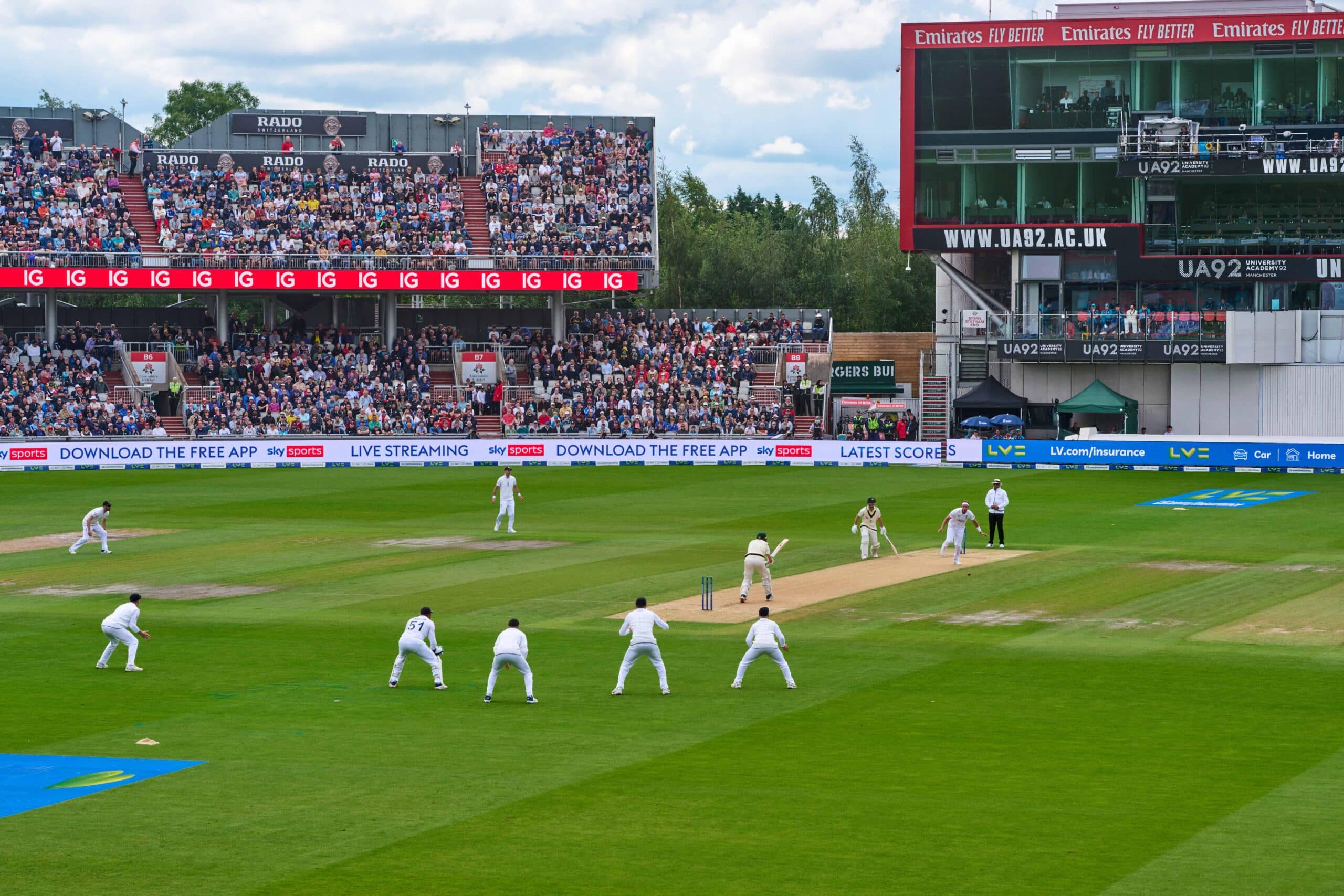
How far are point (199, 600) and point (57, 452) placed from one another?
3682cm

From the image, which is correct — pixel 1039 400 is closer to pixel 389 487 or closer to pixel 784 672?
pixel 389 487

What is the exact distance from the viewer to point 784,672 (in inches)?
923

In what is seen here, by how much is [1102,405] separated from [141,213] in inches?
1821

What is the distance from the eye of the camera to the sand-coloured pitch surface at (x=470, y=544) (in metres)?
41.3

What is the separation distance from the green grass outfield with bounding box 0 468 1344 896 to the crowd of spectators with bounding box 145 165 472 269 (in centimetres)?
3698

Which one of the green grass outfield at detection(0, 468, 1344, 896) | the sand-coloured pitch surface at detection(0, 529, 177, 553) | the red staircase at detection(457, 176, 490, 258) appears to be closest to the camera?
the green grass outfield at detection(0, 468, 1344, 896)

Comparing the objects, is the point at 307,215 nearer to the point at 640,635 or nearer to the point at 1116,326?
the point at 1116,326

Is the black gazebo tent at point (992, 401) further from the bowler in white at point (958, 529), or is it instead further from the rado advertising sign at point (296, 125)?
the bowler in white at point (958, 529)

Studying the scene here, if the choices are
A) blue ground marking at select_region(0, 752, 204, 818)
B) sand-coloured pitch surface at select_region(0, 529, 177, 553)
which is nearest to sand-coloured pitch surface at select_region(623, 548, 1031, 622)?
blue ground marking at select_region(0, 752, 204, 818)

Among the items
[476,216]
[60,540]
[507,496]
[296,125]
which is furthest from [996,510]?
[296,125]

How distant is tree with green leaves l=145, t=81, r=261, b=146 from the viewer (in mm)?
128000

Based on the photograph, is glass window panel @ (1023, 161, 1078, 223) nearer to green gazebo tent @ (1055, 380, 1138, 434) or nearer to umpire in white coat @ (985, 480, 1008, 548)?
green gazebo tent @ (1055, 380, 1138, 434)

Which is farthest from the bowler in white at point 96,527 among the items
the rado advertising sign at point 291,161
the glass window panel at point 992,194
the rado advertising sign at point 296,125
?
the rado advertising sign at point 296,125

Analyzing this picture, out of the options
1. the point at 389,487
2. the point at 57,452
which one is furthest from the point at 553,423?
the point at 57,452
